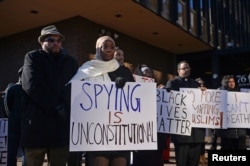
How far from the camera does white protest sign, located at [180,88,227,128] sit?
4902mm

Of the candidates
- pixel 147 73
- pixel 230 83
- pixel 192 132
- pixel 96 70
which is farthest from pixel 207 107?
pixel 96 70

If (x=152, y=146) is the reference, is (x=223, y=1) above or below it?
above

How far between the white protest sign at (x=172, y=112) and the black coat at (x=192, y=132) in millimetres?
92

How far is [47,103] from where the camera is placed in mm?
2986

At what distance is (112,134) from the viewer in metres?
3.27

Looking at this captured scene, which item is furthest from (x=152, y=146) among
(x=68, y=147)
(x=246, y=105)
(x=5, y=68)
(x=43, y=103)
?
(x=5, y=68)

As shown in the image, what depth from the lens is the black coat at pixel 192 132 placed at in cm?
463

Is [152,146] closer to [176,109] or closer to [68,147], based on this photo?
[68,147]

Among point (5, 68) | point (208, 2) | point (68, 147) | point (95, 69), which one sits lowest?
point (68, 147)

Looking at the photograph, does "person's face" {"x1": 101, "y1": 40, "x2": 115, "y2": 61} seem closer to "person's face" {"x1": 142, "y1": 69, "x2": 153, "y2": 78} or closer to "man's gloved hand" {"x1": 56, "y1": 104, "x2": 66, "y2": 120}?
"man's gloved hand" {"x1": 56, "y1": 104, "x2": 66, "y2": 120}

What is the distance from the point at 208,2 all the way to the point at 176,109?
1352cm

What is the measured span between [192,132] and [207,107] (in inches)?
20.7

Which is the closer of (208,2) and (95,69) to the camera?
(95,69)

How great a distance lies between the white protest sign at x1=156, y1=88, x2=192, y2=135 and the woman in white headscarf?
1.48 metres
